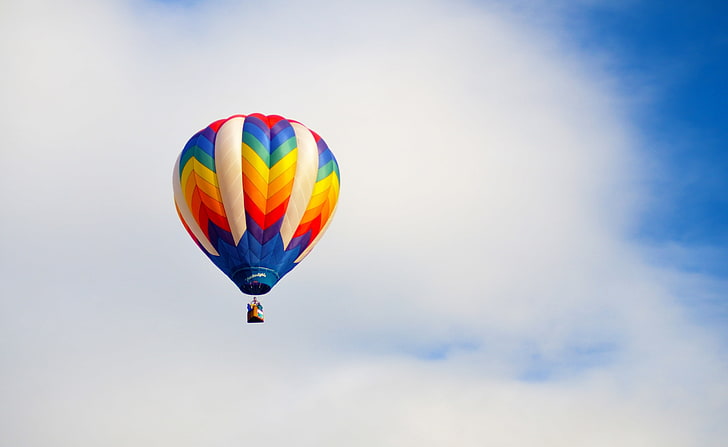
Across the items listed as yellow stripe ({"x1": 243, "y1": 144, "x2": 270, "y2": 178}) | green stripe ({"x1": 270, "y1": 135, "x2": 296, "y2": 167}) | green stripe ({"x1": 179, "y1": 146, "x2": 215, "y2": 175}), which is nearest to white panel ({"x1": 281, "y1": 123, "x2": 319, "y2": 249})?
green stripe ({"x1": 270, "y1": 135, "x2": 296, "y2": 167})

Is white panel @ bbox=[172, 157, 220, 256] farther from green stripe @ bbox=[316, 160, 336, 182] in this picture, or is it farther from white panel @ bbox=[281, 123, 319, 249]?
green stripe @ bbox=[316, 160, 336, 182]

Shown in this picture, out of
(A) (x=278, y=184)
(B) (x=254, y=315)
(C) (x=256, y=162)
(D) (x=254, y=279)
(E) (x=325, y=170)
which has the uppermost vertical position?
(E) (x=325, y=170)

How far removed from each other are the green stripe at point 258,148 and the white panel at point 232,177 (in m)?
0.35

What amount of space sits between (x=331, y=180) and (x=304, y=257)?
360 cm

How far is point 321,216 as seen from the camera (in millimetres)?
59219

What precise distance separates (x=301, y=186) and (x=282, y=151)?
66.5 inches

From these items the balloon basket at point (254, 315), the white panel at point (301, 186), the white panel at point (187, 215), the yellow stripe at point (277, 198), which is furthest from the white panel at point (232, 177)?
the balloon basket at point (254, 315)

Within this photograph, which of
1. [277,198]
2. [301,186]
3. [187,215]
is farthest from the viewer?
[187,215]

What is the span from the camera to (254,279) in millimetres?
56844

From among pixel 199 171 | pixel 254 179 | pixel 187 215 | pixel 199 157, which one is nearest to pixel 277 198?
pixel 254 179

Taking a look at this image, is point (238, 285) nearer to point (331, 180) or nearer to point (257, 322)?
point (257, 322)

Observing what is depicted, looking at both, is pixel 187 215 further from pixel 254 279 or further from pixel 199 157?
pixel 254 279

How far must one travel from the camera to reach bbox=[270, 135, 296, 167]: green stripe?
57.5 meters

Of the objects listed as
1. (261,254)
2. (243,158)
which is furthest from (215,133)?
(261,254)
